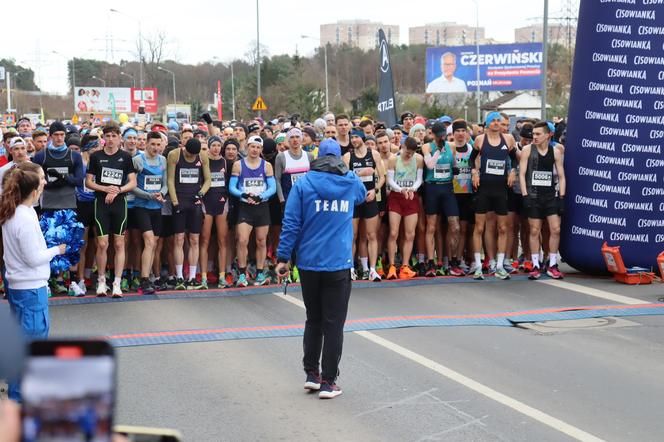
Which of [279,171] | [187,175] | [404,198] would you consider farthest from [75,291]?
A: [404,198]

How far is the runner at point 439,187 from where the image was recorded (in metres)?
13.6

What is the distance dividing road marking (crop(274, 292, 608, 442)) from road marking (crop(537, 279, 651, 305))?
370 cm

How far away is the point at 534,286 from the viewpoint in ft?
43.0

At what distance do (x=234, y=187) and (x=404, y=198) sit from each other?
240 cm

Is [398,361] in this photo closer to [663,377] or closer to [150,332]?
[663,377]

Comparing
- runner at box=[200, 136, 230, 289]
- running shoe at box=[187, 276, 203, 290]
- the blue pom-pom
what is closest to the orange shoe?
runner at box=[200, 136, 230, 289]

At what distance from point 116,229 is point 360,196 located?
5.36 m

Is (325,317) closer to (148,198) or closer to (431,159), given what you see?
(148,198)

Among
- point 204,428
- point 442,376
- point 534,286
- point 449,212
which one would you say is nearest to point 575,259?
point 534,286

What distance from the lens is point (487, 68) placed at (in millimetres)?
76688

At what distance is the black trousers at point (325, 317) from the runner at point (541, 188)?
6232 mm

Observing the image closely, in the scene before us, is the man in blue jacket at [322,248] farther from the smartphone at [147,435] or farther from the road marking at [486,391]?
the smartphone at [147,435]

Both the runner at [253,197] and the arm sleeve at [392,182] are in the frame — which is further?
the arm sleeve at [392,182]

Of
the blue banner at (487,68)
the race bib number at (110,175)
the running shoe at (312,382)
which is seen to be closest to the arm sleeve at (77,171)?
the race bib number at (110,175)
